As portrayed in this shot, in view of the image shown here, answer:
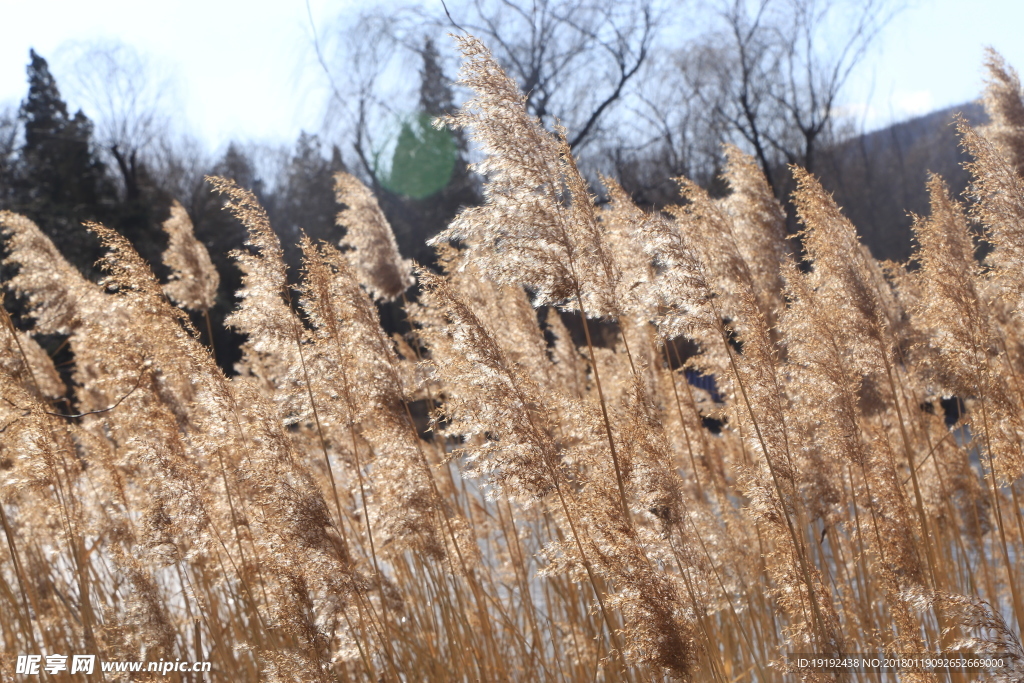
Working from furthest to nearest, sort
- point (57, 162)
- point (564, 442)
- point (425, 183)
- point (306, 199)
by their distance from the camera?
point (306, 199) → point (425, 183) → point (57, 162) → point (564, 442)

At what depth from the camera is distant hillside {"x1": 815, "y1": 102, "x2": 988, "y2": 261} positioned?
18766 mm

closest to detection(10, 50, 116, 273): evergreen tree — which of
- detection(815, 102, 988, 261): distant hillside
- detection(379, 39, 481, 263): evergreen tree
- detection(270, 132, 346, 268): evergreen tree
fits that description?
detection(270, 132, 346, 268): evergreen tree

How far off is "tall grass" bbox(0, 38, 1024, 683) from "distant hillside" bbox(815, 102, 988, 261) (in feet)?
56.2

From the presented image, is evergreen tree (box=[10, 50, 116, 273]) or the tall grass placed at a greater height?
evergreen tree (box=[10, 50, 116, 273])

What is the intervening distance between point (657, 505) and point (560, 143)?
3.68ft

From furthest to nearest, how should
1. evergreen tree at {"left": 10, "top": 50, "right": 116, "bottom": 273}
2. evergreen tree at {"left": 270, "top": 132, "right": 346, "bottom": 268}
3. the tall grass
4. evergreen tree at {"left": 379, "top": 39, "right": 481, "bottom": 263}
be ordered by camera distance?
evergreen tree at {"left": 270, "top": 132, "right": 346, "bottom": 268} → evergreen tree at {"left": 10, "top": 50, "right": 116, "bottom": 273} → evergreen tree at {"left": 379, "top": 39, "right": 481, "bottom": 263} → the tall grass

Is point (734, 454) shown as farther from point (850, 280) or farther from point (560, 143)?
point (560, 143)

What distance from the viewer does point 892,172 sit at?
21.2m

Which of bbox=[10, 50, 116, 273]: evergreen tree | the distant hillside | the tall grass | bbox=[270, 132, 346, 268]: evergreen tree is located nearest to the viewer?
the tall grass

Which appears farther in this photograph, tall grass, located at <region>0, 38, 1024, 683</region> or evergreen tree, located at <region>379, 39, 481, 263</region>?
evergreen tree, located at <region>379, 39, 481, 263</region>

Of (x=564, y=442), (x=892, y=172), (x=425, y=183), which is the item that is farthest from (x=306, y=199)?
(x=564, y=442)

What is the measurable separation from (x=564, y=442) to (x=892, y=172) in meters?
22.0

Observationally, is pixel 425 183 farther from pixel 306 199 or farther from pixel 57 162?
pixel 57 162

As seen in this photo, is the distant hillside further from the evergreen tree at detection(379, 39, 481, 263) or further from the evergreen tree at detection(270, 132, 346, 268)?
the evergreen tree at detection(270, 132, 346, 268)
